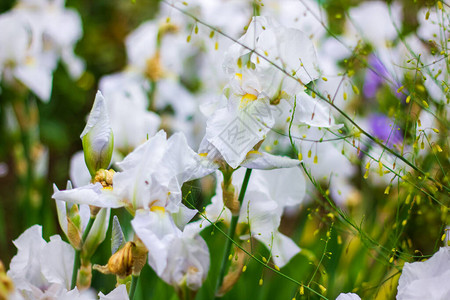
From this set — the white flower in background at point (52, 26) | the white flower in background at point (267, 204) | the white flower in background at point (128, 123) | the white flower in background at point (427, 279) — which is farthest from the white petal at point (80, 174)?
the white flower in background at point (52, 26)

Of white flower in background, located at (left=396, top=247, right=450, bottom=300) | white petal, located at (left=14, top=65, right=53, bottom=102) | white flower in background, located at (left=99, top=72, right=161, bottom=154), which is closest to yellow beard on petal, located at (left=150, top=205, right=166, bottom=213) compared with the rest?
white flower in background, located at (left=396, top=247, right=450, bottom=300)

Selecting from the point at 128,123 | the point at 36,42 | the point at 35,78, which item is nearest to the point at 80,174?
the point at 128,123

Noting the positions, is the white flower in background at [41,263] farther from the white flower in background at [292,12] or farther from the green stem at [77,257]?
the white flower in background at [292,12]

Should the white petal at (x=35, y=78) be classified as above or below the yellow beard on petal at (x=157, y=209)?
below

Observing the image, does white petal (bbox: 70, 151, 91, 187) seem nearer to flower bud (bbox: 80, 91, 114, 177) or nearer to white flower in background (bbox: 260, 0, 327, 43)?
flower bud (bbox: 80, 91, 114, 177)

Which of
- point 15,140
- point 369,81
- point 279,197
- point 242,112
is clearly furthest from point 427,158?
point 15,140

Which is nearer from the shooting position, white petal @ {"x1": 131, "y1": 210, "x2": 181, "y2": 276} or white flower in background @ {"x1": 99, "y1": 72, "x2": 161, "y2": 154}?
white petal @ {"x1": 131, "y1": 210, "x2": 181, "y2": 276}
